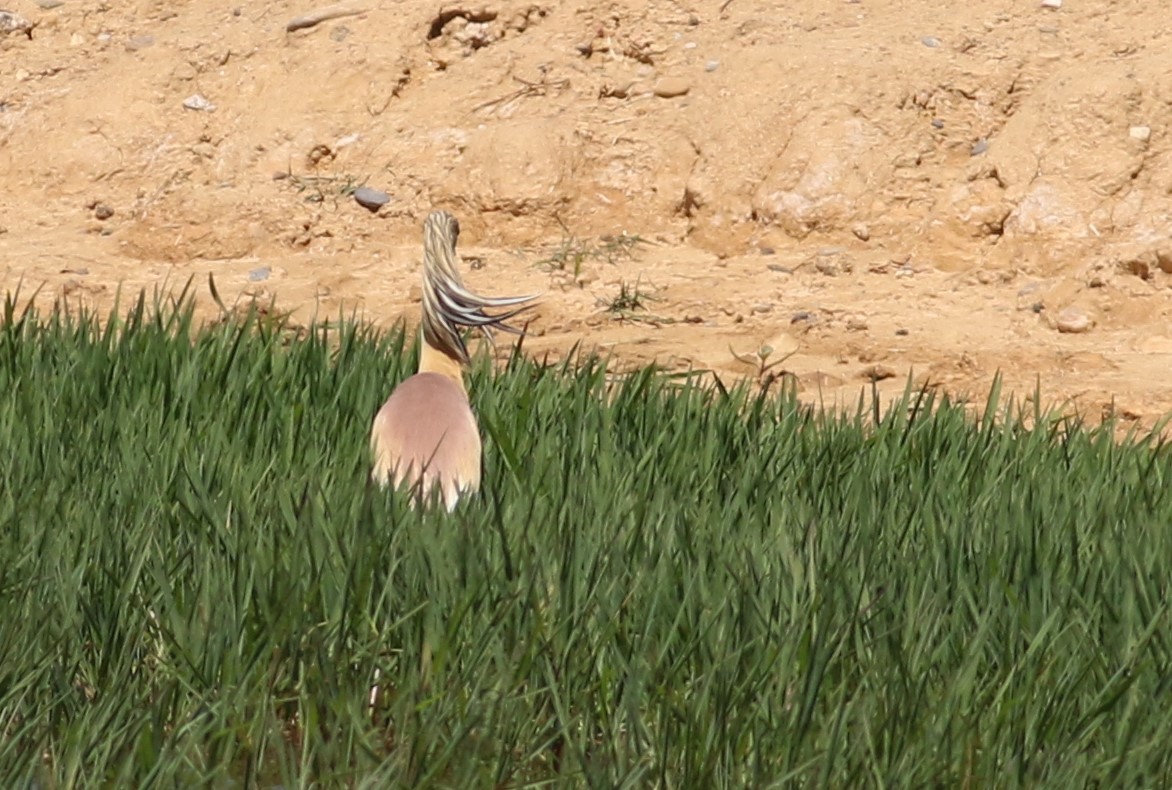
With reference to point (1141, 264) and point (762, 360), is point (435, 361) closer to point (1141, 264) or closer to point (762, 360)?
point (762, 360)

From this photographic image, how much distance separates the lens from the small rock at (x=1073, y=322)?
18.9ft

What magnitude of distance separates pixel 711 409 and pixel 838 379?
152 cm

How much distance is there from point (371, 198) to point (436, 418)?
418cm

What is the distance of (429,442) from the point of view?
2.77 m

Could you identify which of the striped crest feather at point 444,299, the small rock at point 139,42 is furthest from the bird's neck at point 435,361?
the small rock at point 139,42

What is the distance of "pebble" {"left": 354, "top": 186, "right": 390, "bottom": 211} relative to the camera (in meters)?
6.85

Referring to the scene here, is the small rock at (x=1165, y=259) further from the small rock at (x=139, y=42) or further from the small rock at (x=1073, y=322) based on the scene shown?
the small rock at (x=139, y=42)

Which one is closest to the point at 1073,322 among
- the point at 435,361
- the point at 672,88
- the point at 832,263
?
the point at 832,263

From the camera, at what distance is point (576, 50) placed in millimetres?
7270

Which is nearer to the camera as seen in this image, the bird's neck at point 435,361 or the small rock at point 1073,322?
the bird's neck at point 435,361

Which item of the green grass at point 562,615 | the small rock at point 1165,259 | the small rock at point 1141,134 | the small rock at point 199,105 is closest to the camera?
the green grass at point 562,615

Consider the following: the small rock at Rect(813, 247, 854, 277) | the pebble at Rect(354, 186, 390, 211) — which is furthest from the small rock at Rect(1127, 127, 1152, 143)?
the pebble at Rect(354, 186, 390, 211)

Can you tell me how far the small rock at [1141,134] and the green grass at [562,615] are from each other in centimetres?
327

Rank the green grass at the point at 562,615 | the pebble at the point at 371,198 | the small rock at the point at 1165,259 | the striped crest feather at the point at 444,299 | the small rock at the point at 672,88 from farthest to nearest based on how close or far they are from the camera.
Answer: the small rock at the point at 672,88 → the pebble at the point at 371,198 → the small rock at the point at 1165,259 → the striped crest feather at the point at 444,299 → the green grass at the point at 562,615
